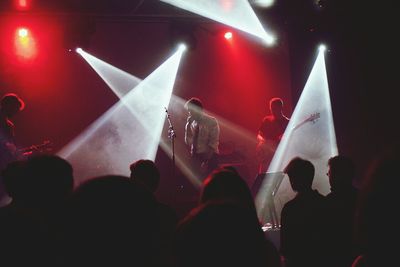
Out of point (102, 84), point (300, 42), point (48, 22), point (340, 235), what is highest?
point (48, 22)

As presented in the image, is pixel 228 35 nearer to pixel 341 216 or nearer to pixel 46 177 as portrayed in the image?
pixel 341 216

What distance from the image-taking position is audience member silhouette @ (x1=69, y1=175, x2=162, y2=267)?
3.24 ft

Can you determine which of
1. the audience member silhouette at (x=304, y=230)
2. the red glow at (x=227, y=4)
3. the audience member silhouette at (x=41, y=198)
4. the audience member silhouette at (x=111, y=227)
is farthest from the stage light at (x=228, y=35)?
the audience member silhouette at (x=111, y=227)

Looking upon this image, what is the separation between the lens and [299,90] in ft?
30.4

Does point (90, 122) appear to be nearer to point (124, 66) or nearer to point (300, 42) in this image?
point (124, 66)

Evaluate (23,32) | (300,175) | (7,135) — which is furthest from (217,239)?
(23,32)

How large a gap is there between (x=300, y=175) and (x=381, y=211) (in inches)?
101

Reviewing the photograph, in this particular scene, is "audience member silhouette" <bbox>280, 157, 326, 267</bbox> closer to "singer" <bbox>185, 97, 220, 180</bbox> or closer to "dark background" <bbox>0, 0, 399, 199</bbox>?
"singer" <bbox>185, 97, 220, 180</bbox>

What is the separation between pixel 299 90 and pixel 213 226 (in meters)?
8.62

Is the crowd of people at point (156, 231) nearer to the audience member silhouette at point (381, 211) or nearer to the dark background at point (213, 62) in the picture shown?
the audience member silhouette at point (381, 211)

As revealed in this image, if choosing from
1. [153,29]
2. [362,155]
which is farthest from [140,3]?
[362,155]

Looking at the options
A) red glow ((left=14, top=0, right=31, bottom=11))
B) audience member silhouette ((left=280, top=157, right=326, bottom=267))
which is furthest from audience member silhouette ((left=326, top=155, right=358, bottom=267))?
red glow ((left=14, top=0, right=31, bottom=11))

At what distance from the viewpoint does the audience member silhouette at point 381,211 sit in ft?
2.94

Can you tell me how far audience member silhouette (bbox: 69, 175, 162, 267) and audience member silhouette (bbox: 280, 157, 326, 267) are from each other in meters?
2.26
